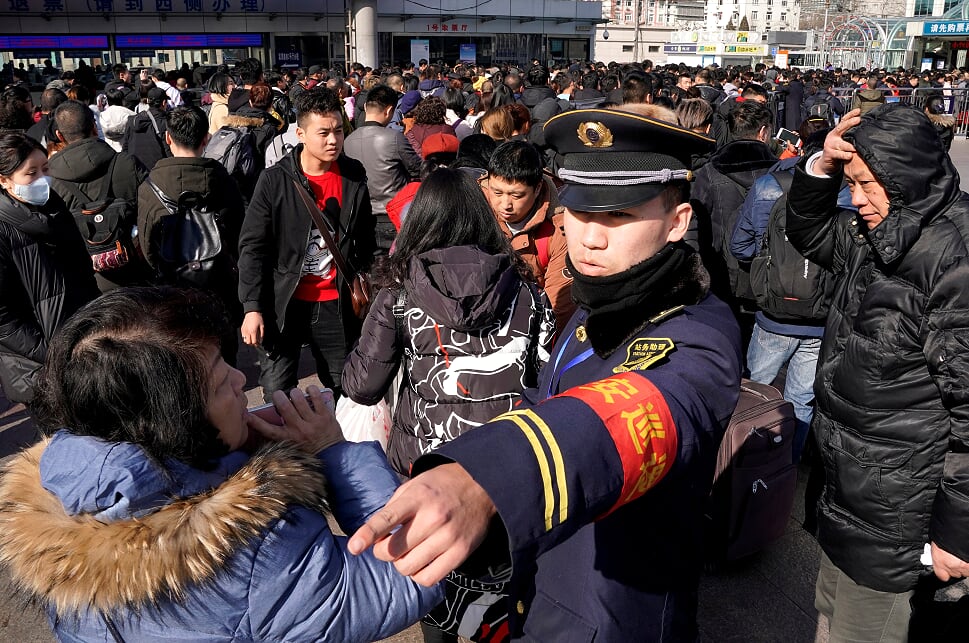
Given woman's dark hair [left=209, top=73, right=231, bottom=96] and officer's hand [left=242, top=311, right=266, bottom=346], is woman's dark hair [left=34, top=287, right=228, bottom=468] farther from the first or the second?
woman's dark hair [left=209, top=73, right=231, bottom=96]

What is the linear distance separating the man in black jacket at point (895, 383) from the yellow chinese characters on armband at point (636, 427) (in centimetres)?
140

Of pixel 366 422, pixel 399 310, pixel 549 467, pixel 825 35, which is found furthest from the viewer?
pixel 825 35

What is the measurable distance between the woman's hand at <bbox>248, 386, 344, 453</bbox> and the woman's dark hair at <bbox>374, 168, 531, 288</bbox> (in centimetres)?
112

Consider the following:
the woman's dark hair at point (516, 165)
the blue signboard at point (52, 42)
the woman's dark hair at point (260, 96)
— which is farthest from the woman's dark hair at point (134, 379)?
the blue signboard at point (52, 42)

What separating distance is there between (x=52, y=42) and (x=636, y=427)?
117 ft

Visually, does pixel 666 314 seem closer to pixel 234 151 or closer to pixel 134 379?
pixel 134 379

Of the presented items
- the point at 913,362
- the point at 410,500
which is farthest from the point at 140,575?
the point at 913,362

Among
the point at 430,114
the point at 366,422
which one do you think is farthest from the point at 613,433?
Answer: the point at 430,114

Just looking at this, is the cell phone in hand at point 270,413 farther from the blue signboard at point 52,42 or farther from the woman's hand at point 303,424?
the blue signboard at point 52,42

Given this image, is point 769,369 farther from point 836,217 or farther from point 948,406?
point 948,406

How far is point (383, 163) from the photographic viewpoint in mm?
5832

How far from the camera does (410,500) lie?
85 centimetres

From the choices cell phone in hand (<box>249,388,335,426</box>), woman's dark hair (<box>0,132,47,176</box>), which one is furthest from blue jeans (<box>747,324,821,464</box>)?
woman's dark hair (<box>0,132,47,176</box>)

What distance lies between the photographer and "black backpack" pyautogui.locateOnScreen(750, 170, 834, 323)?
3871 mm
